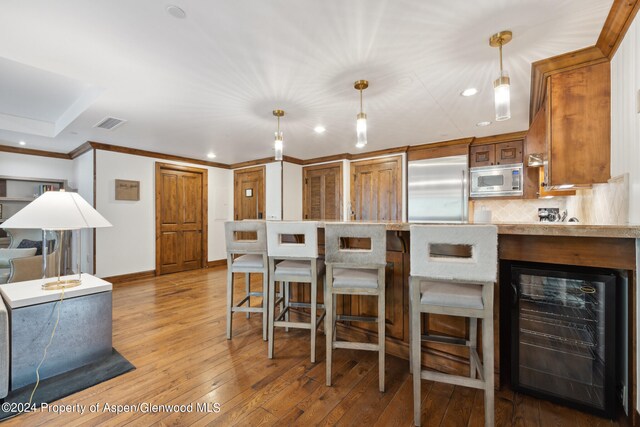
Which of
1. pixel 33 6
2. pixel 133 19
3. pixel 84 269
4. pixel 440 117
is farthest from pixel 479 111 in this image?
pixel 84 269

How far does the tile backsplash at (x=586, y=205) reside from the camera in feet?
6.02

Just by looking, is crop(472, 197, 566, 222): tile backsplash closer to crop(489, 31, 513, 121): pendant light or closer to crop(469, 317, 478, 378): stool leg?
crop(489, 31, 513, 121): pendant light

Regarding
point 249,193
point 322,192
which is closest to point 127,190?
point 249,193

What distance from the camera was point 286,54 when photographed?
1986 millimetres

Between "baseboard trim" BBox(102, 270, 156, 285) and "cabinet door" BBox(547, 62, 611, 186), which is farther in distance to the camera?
"baseboard trim" BBox(102, 270, 156, 285)

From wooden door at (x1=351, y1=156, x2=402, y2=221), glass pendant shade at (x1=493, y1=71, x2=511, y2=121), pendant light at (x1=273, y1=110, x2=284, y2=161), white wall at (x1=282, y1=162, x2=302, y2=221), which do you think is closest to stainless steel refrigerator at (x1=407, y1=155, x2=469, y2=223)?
wooden door at (x1=351, y1=156, x2=402, y2=221)

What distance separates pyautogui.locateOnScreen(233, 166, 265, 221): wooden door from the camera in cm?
584

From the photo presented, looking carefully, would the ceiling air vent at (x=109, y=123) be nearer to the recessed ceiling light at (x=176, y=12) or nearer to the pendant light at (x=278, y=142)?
the pendant light at (x=278, y=142)

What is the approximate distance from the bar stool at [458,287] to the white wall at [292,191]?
428cm

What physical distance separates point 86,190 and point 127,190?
1.97ft

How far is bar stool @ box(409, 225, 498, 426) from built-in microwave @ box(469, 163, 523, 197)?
307cm

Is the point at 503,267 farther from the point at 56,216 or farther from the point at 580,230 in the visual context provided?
the point at 56,216

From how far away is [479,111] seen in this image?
3.06 metres

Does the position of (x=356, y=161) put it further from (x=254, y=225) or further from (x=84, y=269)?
(x=84, y=269)
